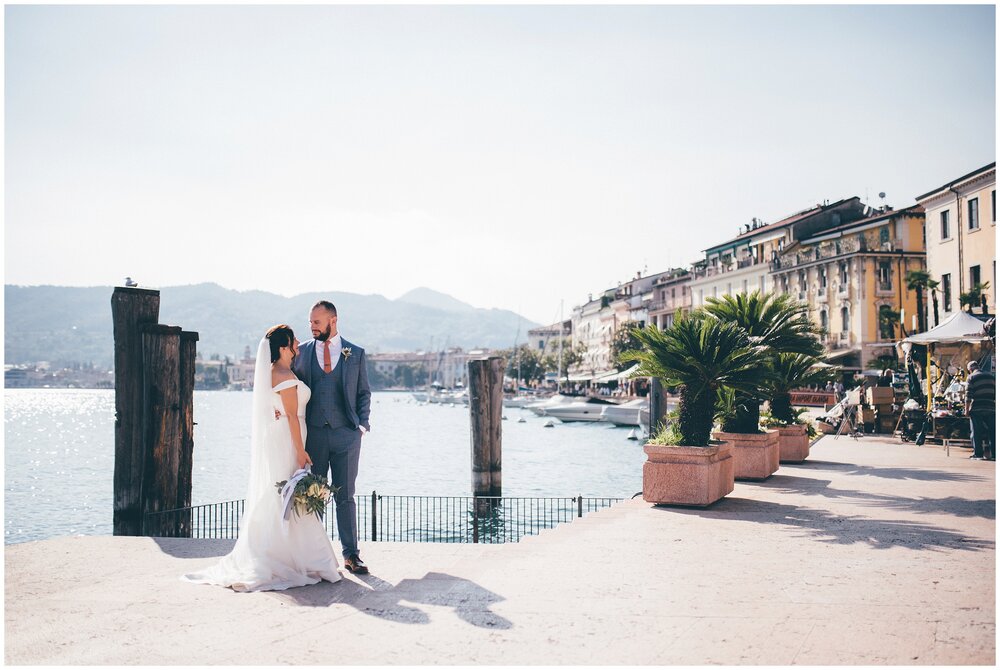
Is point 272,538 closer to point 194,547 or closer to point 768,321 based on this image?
point 194,547

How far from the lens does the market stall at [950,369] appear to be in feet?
63.0

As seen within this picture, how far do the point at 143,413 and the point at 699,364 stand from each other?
664 centimetres

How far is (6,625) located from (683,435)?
7.44 m

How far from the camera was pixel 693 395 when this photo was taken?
1081 centimetres

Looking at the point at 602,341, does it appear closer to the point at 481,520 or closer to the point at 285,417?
the point at 481,520

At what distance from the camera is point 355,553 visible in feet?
22.7

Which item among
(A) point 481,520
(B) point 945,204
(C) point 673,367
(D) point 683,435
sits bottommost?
(A) point 481,520

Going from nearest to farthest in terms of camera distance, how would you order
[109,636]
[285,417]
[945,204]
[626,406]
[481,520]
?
[109,636] → [285,417] → [481,520] → [945,204] → [626,406]

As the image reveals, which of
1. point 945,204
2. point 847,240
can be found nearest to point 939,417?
point 945,204

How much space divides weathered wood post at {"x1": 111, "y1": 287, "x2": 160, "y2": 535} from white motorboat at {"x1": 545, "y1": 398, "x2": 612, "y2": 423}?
56.2 metres

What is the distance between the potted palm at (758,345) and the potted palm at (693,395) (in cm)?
166

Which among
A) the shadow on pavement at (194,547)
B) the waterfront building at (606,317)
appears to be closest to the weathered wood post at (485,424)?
the shadow on pavement at (194,547)

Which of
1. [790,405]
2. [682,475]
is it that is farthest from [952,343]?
[682,475]

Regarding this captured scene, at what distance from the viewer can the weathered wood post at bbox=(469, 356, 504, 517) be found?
18.1m
